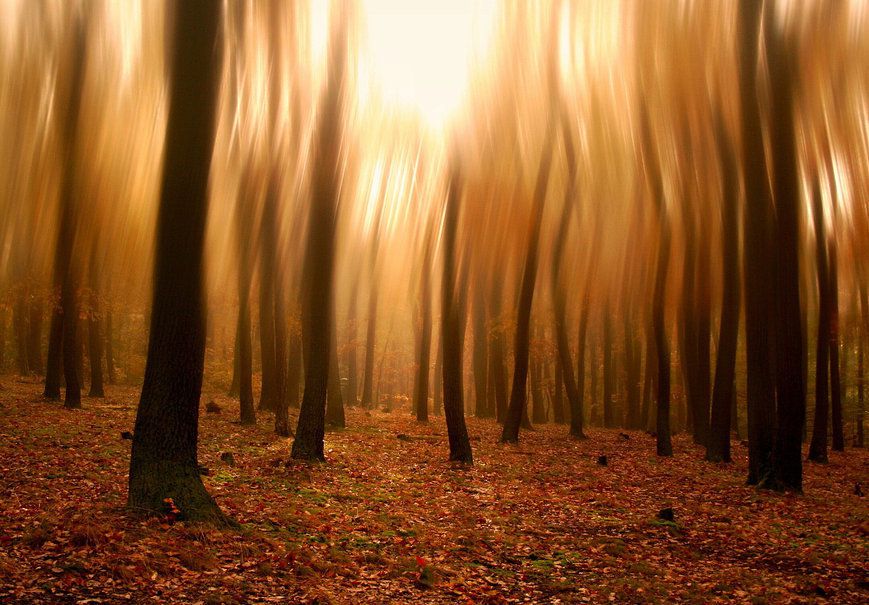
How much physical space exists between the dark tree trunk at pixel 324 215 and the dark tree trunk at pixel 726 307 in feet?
33.5

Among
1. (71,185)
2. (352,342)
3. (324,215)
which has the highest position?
(71,185)

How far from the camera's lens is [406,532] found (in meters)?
9.31

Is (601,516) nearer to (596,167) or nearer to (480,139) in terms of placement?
(480,139)

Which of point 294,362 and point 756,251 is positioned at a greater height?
point 756,251

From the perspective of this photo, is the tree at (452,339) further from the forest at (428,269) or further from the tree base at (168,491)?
the tree base at (168,491)

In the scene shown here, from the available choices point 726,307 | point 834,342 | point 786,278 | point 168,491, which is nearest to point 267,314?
point 168,491

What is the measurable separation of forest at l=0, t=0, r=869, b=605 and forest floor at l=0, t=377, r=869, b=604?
7 centimetres

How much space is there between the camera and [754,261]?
13.9m

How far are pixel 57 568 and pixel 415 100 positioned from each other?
18.1 m

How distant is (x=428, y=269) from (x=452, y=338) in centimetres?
1015

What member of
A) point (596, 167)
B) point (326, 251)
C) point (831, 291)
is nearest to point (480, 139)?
point (596, 167)

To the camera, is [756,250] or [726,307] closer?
[756,250]

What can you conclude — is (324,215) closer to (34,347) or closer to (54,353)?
(54,353)

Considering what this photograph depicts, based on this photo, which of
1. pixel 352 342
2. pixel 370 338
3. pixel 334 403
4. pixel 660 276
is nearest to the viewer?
pixel 660 276
